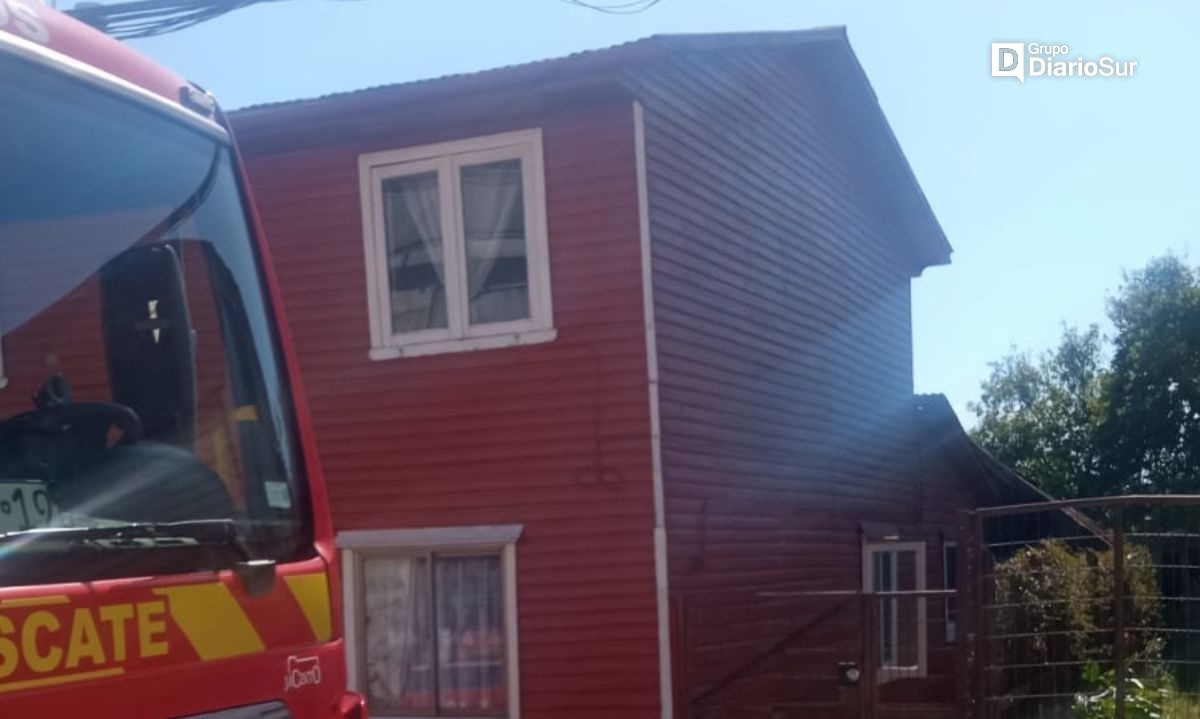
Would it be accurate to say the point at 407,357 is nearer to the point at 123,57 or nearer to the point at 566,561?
the point at 566,561

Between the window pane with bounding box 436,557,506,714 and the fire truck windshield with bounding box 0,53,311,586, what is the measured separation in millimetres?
6859

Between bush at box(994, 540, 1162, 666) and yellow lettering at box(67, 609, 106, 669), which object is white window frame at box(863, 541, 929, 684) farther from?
yellow lettering at box(67, 609, 106, 669)

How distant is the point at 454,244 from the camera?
10.8 metres

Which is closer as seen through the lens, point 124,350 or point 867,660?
point 124,350

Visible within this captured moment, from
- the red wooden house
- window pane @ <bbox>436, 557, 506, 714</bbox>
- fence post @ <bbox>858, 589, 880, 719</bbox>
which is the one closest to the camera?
fence post @ <bbox>858, 589, 880, 719</bbox>

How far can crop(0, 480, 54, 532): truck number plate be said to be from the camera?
296 centimetres

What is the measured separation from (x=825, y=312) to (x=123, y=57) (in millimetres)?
11637

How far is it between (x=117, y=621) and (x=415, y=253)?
26.6 ft

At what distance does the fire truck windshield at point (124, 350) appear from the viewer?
320cm

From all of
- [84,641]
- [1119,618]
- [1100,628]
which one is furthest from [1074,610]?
[84,641]

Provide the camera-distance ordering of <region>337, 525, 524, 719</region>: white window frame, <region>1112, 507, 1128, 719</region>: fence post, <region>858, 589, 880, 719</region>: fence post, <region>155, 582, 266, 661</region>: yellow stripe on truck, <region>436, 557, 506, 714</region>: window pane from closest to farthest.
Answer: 1. <region>155, 582, 266, 661</region>: yellow stripe on truck
2. <region>1112, 507, 1128, 719</region>: fence post
3. <region>858, 589, 880, 719</region>: fence post
4. <region>337, 525, 524, 719</region>: white window frame
5. <region>436, 557, 506, 714</region>: window pane

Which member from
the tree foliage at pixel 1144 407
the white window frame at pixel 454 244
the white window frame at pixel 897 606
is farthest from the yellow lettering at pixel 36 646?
the tree foliage at pixel 1144 407

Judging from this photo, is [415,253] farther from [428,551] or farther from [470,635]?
[470,635]

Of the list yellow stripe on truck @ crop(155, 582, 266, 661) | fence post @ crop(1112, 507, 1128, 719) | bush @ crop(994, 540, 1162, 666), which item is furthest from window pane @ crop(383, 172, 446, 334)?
yellow stripe on truck @ crop(155, 582, 266, 661)
